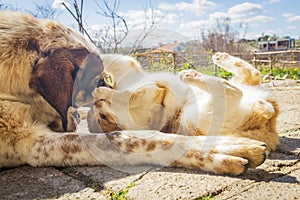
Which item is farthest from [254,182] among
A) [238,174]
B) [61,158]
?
[61,158]

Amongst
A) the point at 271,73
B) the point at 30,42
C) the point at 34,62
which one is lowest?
the point at 271,73

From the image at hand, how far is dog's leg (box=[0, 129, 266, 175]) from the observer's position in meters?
1.69

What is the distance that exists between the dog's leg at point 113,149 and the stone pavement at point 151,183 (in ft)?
0.19

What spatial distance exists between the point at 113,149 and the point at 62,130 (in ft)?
1.73

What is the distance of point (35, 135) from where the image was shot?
190cm

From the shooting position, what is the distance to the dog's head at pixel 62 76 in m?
1.88

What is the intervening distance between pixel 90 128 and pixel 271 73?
11125mm

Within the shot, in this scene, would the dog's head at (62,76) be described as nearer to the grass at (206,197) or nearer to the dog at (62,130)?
the dog at (62,130)

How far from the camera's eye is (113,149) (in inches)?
71.1

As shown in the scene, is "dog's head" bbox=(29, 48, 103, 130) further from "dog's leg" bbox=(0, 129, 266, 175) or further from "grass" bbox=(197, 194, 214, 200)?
"grass" bbox=(197, 194, 214, 200)

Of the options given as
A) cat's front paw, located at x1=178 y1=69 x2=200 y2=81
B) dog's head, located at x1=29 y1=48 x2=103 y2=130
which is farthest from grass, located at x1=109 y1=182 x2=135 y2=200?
cat's front paw, located at x1=178 y1=69 x2=200 y2=81

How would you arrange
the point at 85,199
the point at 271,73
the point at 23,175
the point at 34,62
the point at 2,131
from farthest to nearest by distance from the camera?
the point at 271,73 < the point at 34,62 < the point at 2,131 < the point at 23,175 < the point at 85,199

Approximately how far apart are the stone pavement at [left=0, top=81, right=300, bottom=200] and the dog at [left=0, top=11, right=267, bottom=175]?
7 centimetres

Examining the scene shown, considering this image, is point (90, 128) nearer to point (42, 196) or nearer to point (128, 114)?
point (128, 114)
